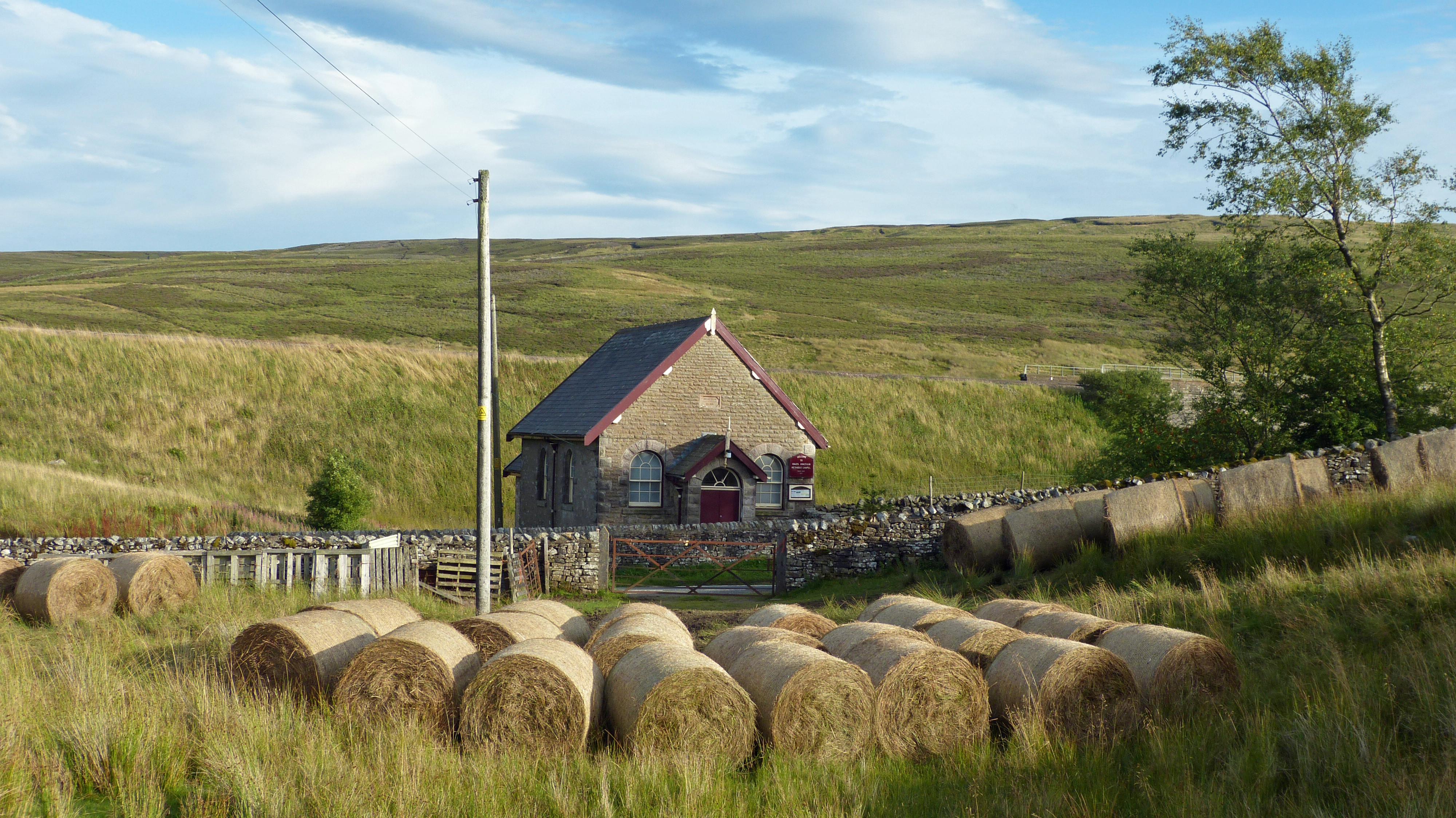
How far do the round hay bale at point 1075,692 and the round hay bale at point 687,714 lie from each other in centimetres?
221

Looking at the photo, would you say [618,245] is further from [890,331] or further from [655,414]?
[655,414]

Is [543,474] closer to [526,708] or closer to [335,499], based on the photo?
[335,499]

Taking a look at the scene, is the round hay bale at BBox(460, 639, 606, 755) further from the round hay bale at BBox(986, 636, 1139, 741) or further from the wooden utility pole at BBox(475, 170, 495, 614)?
the wooden utility pole at BBox(475, 170, 495, 614)

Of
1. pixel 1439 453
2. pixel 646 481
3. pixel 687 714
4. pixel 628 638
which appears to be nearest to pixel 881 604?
pixel 628 638

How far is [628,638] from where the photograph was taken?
9.20 metres

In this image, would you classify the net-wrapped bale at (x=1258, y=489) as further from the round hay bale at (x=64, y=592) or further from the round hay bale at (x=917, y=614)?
the round hay bale at (x=64, y=592)

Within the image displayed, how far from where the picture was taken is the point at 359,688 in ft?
27.0

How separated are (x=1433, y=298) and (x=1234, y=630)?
66.5 feet

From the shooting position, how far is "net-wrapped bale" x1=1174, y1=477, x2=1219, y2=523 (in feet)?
54.5

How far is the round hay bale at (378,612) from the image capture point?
Result: 1020 centimetres

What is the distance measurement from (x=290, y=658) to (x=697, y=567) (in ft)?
54.2

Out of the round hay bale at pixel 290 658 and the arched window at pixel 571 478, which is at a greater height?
the arched window at pixel 571 478

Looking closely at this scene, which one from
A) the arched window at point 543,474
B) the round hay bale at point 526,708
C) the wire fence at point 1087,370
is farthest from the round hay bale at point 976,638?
the wire fence at point 1087,370

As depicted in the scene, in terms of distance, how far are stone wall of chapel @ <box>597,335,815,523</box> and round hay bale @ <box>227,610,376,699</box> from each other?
19282mm
